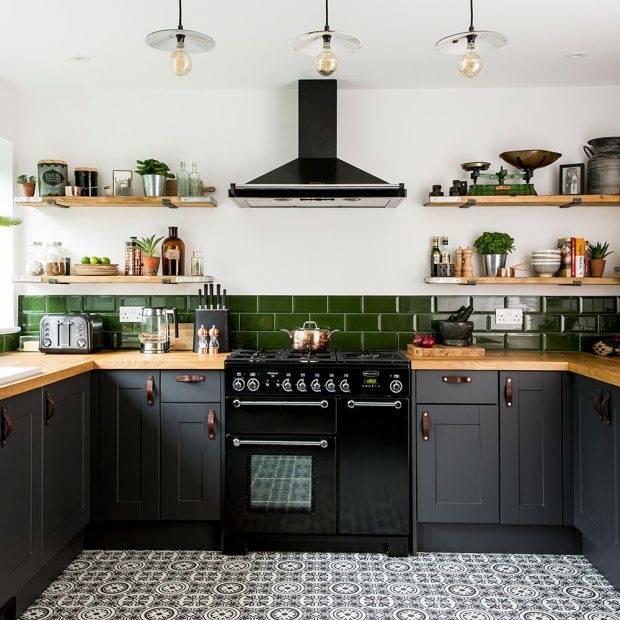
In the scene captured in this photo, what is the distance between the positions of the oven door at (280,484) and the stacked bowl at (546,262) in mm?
1658

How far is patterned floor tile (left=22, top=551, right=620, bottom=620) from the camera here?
104 inches

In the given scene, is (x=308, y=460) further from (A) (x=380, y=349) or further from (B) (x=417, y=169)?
(B) (x=417, y=169)

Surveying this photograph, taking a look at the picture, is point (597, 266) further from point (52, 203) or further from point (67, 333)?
point (52, 203)

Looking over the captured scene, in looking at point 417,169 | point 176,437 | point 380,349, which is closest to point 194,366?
point 176,437

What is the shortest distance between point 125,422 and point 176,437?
285 millimetres

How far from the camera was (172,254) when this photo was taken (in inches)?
152

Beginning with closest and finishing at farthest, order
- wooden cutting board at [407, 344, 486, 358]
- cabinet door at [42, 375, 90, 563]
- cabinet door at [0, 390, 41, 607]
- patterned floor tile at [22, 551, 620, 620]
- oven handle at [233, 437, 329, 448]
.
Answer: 1. cabinet door at [0, 390, 41, 607]
2. patterned floor tile at [22, 551, 620, 620]
3. cabinet door at [42, 375, 90, 563]
4. oven handle at [233, 437, 329, 448]
5. wooden cutting board at [407, 344, 486, 358]

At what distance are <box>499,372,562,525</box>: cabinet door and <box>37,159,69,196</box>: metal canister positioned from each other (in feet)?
9.31

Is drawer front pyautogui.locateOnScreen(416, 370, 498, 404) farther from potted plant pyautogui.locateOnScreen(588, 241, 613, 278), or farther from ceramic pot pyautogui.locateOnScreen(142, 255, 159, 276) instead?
ceramic pot pyautogui.locateOnScreen(142, 255, 159, 276)

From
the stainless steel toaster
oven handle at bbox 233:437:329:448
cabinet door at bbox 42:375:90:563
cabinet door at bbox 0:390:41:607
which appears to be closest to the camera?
cabinet door at bbox 0:390:41:607

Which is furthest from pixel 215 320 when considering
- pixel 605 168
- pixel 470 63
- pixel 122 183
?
pixel 605 168

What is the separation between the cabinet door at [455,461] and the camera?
3.30 meters

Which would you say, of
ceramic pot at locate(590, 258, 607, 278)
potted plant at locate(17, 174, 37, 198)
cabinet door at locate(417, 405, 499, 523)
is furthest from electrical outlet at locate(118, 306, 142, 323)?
ceramic pot at locate(590, 258, 607, 278)

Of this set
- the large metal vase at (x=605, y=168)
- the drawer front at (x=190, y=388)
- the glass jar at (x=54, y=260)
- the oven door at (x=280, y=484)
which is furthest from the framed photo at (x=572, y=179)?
the glass jar at (x=54, y=260)
